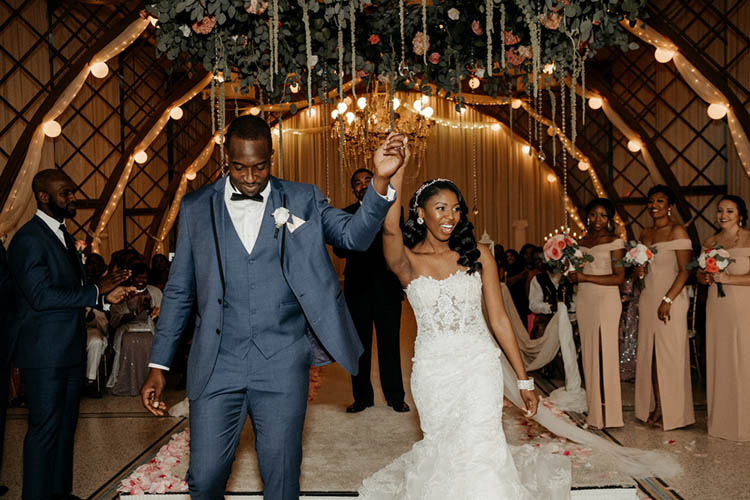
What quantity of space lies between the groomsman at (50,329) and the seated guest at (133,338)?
122 inches

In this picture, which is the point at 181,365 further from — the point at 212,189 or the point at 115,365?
the point at 212,189

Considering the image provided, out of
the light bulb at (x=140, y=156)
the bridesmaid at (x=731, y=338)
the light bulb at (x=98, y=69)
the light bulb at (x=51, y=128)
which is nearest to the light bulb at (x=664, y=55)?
the bridesmaid at (x=731, y=338)

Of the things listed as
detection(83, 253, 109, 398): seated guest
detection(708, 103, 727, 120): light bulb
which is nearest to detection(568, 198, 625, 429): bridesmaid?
detection(708, 103, 727, 120): light bulb

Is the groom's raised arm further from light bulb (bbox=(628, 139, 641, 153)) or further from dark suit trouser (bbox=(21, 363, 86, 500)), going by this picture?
light bulb (bbox=(628, 139, 641, 153))

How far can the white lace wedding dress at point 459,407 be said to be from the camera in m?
2.78

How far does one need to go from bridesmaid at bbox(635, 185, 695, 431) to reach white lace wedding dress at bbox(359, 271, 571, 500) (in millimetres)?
1880

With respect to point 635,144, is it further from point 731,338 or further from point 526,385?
point 526,385

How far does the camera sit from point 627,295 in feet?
20.6

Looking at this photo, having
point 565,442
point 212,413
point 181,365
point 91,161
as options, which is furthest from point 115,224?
point 212,413

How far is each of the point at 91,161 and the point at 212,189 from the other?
10371 millimetres

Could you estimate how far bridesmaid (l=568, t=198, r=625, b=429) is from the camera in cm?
482

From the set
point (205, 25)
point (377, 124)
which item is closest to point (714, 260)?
point (205, 25)

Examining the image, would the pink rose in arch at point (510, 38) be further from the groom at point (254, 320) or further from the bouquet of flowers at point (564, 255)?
the groom at point (254, 320)

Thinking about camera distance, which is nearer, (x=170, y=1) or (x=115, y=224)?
(x=170, y=1)
